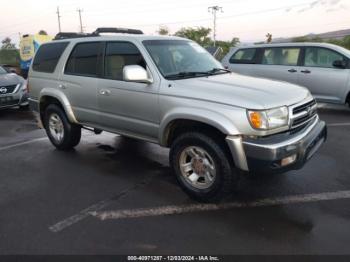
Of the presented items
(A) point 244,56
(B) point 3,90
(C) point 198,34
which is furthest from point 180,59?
(C) point 198,34

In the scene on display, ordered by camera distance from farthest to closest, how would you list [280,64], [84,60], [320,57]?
[280,64] < [320,57] < [84,60]

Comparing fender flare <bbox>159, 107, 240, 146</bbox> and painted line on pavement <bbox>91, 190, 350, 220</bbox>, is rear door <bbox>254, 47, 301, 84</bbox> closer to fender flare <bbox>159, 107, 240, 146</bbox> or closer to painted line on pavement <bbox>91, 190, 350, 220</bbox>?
painted line on pavement <bbox>91, 190, 350, 220</bbox>

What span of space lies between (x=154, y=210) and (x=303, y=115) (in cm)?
191

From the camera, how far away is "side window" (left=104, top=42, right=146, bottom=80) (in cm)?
444

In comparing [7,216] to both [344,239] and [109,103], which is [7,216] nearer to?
[109,103]

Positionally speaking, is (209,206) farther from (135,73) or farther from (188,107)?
(135,73)

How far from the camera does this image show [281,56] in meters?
8.93

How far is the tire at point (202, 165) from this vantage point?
141 inches

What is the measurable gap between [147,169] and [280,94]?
2143 mm

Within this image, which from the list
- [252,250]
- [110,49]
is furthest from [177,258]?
[110,49]

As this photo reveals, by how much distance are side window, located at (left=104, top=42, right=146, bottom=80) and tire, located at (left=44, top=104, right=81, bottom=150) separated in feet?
4.42

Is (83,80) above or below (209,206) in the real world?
above

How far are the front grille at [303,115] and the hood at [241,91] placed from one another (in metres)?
0.09

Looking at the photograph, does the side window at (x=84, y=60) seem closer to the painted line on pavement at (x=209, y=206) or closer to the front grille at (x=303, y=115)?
the painted line on pavement at (x=209, y=206)
